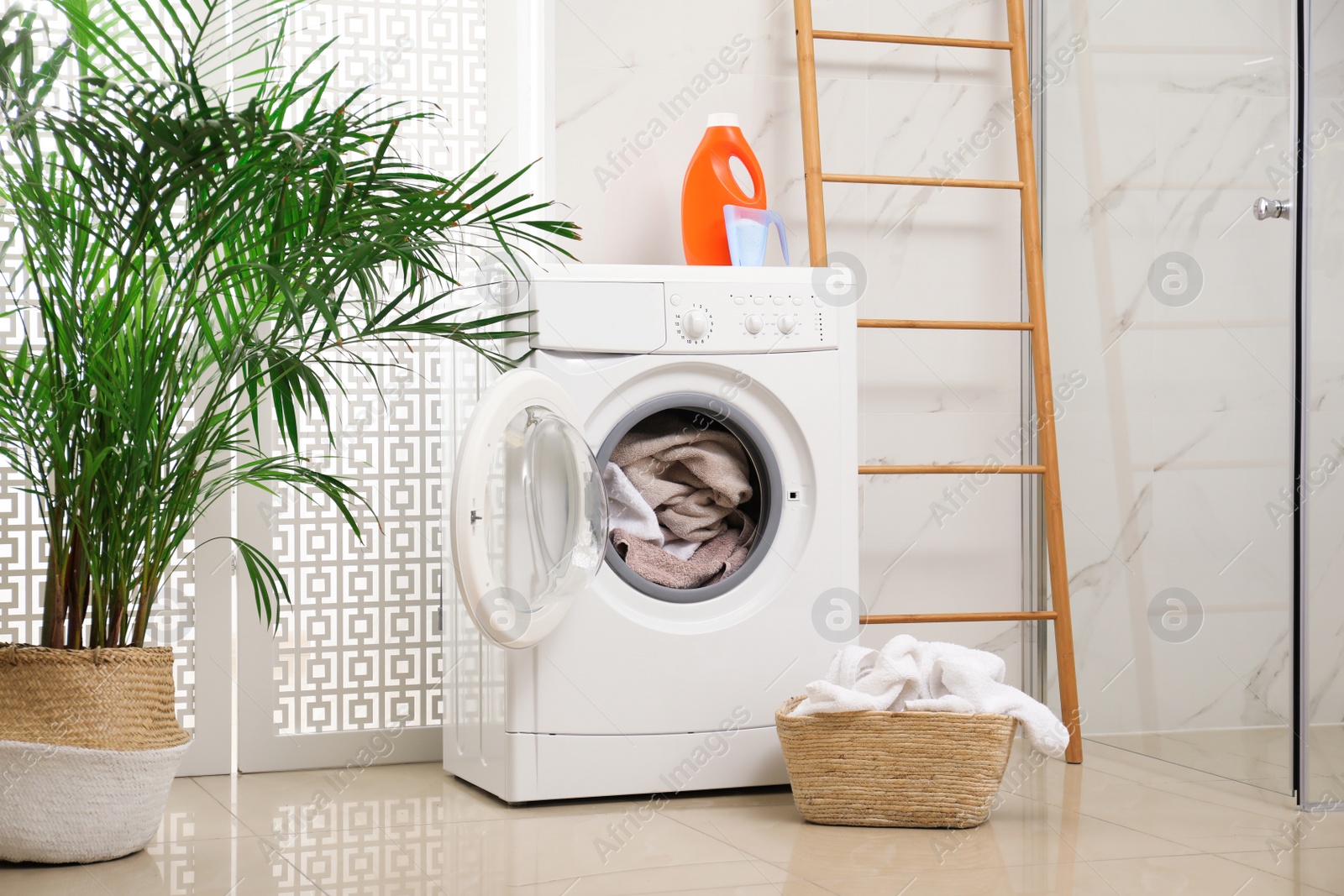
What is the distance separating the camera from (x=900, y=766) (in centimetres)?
191

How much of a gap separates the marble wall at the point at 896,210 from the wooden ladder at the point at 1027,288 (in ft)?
0.28

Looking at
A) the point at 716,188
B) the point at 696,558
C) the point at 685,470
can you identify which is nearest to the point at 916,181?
the point at 716,188

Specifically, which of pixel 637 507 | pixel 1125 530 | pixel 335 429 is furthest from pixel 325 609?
pixel 1125 530

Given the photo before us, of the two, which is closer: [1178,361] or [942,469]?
[1178,361]

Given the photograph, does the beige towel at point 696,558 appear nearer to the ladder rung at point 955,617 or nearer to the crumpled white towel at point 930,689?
the crumpled white towel at point 930,689

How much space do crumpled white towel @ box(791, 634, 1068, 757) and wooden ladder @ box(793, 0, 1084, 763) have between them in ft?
1.55

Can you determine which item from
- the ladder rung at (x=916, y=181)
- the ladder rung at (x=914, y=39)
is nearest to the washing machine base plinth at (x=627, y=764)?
the ladder rung at (x=916, y=181)

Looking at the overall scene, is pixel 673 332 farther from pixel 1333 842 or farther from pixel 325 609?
pixel 1333 842

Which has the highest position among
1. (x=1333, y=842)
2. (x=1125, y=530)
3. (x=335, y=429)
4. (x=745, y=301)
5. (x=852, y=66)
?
(x=852, y=66)

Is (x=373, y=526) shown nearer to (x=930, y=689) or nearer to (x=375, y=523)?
(x=375, y=523)

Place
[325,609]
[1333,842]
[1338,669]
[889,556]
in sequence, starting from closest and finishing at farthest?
[1333,842] → [1338,669] → [325,609] → [889,556]

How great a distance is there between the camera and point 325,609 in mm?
2445

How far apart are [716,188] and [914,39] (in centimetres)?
62

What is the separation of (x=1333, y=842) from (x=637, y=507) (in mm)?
1149
